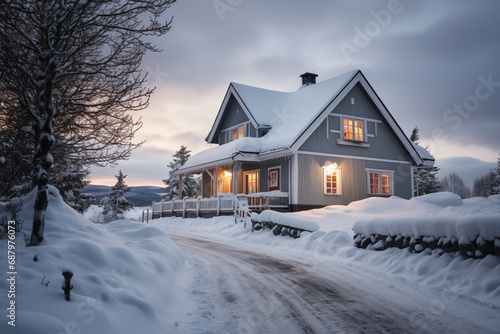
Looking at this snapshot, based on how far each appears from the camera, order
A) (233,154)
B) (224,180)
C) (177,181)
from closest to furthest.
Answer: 1. (233,154)
2. (224,180)
3. (177,181)

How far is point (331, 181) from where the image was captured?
71.7ft

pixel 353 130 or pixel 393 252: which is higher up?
pixel 353 130

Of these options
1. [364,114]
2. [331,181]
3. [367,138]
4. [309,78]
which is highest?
[309,78]

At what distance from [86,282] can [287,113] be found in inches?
864

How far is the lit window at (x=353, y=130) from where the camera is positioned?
898 inches

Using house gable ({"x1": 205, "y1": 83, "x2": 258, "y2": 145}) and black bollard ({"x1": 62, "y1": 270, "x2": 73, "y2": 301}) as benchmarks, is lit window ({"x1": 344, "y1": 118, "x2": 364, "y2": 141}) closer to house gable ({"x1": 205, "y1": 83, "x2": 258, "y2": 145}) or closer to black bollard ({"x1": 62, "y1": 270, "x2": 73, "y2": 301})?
house gable ({"x1": 205, "y1": 83, "x2": 258, "y2": 145})

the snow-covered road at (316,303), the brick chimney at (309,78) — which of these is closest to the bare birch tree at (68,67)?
the snow-covered road at (316,303)

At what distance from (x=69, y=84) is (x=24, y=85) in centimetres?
175

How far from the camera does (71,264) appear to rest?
15.8 feet

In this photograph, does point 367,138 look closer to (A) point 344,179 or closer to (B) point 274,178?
(A) point 344,179

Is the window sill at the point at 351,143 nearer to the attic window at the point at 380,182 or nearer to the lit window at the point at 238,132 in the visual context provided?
the attic window at the point at 380,182

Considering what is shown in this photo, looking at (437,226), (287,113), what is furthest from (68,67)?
(287,113)

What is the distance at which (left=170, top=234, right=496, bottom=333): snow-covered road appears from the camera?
4516 mm

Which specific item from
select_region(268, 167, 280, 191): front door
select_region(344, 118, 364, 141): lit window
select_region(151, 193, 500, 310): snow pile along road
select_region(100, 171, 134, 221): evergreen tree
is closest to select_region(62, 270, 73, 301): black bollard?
select_region(151, 193, 500, 310): snow pile along road
